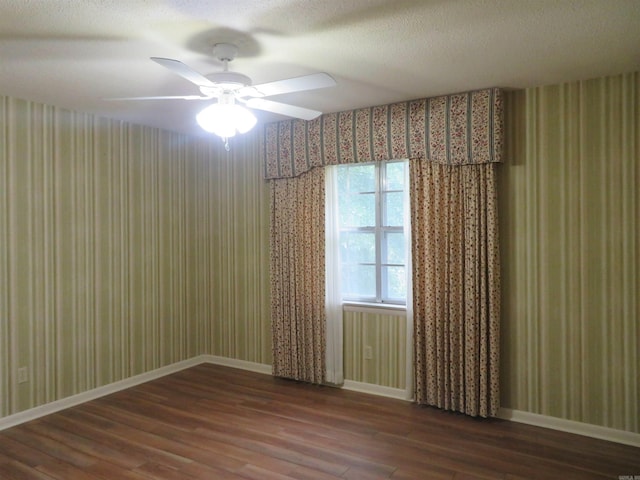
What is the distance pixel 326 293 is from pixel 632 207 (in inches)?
95.4

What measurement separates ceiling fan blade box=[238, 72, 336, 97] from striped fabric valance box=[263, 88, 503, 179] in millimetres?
1464

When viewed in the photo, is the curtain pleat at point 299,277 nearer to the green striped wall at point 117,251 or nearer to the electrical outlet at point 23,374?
the green striped wall at point 117,251

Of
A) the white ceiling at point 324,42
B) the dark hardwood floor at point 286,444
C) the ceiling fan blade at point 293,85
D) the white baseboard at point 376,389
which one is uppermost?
the white ceiling at point 324,42

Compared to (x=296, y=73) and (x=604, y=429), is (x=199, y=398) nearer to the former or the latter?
(x=296, y=73)

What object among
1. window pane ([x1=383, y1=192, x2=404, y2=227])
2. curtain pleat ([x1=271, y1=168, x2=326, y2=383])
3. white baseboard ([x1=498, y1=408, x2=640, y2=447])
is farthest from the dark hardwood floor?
window pane ([x1=383, y1=192, x2=404, y2=227])

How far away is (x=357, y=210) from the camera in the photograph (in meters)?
4.18

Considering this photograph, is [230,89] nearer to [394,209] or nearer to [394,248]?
[394,209]

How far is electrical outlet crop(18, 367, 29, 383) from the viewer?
3.42m

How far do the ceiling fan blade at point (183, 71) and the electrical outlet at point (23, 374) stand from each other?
265cm

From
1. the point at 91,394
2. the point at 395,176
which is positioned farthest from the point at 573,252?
the point at 91,394

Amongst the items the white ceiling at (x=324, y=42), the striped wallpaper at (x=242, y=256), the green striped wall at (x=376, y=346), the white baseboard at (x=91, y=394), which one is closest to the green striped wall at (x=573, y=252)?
the striped wallpaper at (x=242, y=256)

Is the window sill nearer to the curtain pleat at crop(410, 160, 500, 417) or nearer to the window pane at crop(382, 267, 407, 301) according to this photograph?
the window pane at crop(382, 267, 407, 301)

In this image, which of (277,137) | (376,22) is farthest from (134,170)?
(376,22)

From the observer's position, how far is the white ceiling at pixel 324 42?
2.11 m
